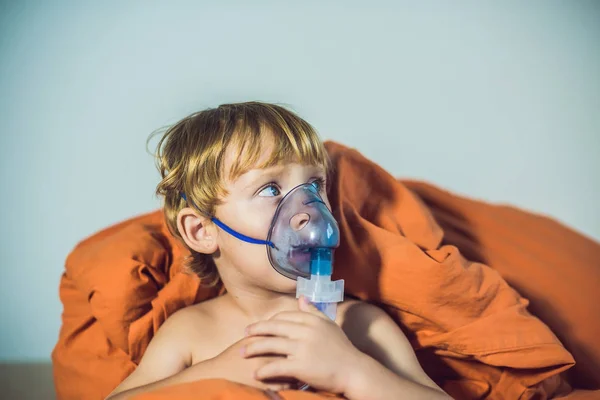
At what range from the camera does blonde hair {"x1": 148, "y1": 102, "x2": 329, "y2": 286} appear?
106cm

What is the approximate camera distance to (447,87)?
194cm

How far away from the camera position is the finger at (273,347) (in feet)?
2.98

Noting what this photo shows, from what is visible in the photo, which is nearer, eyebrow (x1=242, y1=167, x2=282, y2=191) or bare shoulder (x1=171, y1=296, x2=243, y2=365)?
eyebrow (x1=242, y1=167, x2=282, y2=191)

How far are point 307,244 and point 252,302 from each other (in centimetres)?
25

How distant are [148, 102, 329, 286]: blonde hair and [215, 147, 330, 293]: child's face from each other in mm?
15

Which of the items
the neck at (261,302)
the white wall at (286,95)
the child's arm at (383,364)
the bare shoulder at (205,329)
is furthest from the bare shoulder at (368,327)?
the white wall at (286,95)

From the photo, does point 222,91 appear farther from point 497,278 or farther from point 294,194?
point 497,278

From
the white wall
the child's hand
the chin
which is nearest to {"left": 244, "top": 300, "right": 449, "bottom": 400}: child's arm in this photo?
the child's hand

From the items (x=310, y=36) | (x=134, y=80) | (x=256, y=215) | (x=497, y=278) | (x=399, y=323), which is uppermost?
(x=310, y=36)

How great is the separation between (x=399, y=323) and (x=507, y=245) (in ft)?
1.18

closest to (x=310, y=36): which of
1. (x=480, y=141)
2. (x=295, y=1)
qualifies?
(x=295, y=1)

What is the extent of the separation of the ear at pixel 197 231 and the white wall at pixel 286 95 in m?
0.68

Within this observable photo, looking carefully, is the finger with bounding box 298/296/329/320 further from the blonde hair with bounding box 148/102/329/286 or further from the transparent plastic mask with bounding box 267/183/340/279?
the blonde hair with bounding box 148/102/329/286

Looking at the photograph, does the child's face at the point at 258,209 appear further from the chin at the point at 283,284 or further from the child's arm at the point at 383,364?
the child's arm at the point at 383,364
